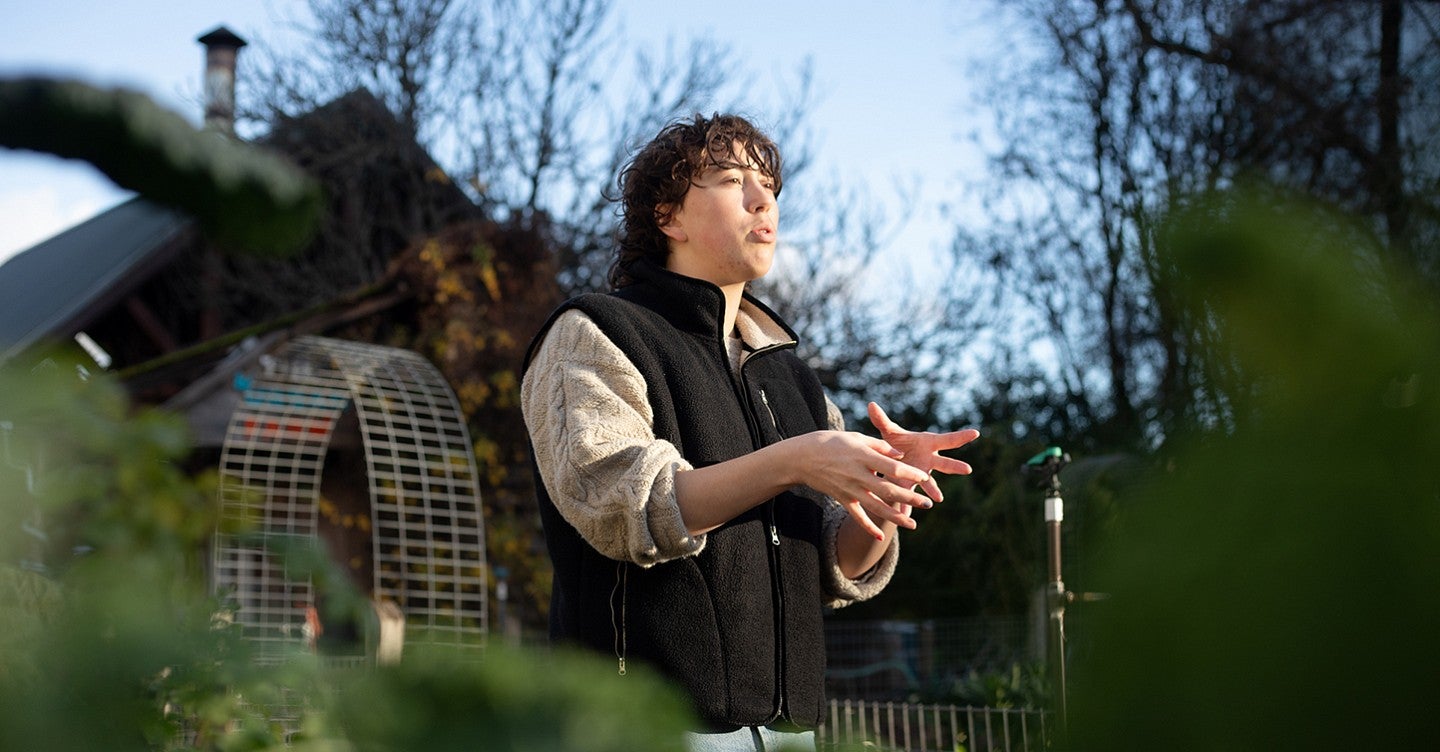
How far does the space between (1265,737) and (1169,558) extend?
0.03 metres

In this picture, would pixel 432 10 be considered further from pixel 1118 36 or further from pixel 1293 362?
pixel 1293 362

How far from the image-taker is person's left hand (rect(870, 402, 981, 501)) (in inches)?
60.4

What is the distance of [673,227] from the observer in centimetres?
215

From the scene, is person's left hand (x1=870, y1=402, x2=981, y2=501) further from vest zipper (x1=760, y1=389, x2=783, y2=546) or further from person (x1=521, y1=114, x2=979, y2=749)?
vest zipper (x1=760, y1=389, x2=783, y2=546)

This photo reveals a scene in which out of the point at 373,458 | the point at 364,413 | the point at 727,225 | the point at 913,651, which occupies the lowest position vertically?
the point at 913,651

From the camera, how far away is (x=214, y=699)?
0.68 metres

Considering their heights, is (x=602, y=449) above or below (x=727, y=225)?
below

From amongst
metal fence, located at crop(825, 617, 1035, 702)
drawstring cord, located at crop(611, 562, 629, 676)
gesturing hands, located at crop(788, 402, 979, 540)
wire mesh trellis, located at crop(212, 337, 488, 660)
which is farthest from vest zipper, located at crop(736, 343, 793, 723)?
metal fence, located at crop(825, 617, 1035, 702)

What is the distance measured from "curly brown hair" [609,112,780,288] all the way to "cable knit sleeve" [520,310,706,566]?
410 millimetres

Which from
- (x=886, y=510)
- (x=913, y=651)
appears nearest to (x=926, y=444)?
(x=886, y=510)

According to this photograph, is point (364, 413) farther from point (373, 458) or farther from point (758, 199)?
point (758, 199)

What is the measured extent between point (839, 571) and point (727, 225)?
0.55 metres

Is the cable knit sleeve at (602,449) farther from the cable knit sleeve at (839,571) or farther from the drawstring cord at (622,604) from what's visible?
the cable knit sleeve at (839,571)

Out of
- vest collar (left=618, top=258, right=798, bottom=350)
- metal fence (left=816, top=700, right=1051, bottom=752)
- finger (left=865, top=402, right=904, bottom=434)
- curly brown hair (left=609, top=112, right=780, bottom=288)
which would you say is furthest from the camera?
metal fence (left=816, top=700, right=1051, bottom=752)
